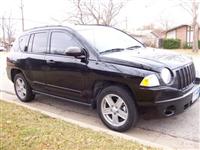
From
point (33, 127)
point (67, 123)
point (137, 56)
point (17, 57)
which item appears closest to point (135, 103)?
point (137, 56)

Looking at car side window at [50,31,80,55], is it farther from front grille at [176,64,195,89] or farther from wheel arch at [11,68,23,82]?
front grille at [176,64,195,89]

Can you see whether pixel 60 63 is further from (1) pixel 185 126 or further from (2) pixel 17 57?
(1) pixel 185 126

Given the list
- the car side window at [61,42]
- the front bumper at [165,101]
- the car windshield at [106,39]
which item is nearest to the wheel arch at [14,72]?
the car side window at [61,42]

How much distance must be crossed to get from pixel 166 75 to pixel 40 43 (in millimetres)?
2910

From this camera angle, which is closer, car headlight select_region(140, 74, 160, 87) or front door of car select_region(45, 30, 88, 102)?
car headlight select_region(140, 74, 160, 87)

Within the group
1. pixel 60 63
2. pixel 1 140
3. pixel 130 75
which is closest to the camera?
pixel 1 140

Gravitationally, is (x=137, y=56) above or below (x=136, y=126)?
above

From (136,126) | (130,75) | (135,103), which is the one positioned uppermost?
(130,75)

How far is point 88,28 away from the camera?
5707mm

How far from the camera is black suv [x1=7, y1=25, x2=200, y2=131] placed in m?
4.34

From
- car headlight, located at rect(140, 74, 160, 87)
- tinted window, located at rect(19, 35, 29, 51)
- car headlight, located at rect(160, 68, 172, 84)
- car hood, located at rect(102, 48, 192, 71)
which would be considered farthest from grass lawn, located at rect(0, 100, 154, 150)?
tinted window, located at rect(19, 35, 29, 51)

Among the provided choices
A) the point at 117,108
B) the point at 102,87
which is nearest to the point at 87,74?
the point at 102,87

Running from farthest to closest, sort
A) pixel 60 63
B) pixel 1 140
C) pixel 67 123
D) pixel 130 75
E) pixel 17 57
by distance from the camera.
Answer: pixel 17 57
pixel 60 63
pixel 67 123
pixel 130 75
pixel 1 140

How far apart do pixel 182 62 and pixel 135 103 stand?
1048mm
